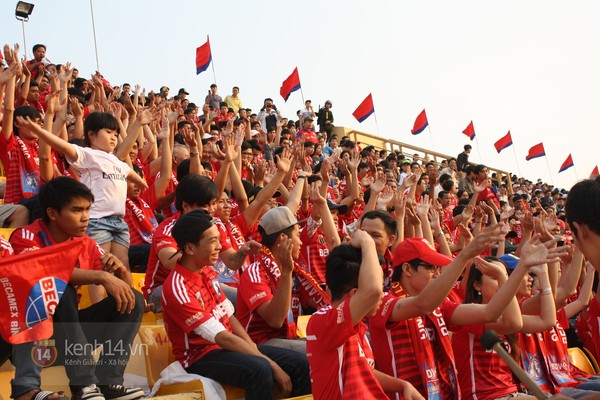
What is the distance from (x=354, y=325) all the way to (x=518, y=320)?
1239mm

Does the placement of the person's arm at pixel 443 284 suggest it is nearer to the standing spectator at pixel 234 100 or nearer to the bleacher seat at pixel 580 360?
the bleacher seat at pixel 580 360

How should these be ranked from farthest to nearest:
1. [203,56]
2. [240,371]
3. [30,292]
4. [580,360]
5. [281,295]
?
[203,56]
[580,360]
[281,295]
[240,371]
[30,292]

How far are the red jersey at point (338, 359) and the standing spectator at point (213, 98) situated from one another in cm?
1439

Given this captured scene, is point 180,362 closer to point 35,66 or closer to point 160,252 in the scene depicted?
point 160,252

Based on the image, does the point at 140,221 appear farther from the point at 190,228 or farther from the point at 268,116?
the point at 268,116

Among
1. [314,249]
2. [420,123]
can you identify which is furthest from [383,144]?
[314,249]

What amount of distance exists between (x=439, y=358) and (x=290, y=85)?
1729 centimetres

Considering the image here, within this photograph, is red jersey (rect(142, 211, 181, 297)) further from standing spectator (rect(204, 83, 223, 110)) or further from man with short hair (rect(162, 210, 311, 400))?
standing spectator (rect(204, 83, 223, 110))

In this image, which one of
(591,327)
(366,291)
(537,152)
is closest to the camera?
(366,291)

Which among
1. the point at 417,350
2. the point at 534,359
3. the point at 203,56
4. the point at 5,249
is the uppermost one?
the point at 203,56

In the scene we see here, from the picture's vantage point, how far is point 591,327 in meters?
6.35

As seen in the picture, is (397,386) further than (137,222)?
No

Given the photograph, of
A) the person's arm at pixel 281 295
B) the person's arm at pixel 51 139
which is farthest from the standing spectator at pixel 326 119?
the person's arm at pixel 281 295

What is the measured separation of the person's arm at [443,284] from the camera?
365 cm
